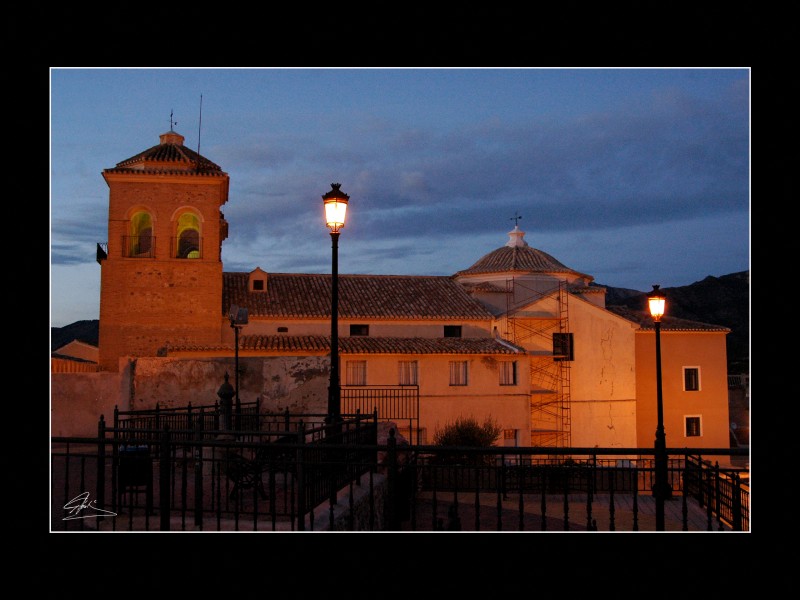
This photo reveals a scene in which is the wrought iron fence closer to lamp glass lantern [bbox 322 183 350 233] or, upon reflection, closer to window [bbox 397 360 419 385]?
lamp glass lantern [bbox 322 183 350 233]

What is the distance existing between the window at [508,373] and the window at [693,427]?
9.76 m

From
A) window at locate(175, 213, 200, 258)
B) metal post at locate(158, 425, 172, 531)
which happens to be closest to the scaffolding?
window at locate(175, 213, 200, 258)

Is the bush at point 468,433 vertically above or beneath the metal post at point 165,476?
beneath

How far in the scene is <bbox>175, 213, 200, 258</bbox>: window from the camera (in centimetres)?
2978

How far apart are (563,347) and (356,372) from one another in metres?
9.73

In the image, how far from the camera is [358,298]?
105ft

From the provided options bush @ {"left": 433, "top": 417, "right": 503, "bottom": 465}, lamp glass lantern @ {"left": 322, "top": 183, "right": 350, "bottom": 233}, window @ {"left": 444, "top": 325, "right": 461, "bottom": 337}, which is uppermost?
lamp glass lantern @ {"left": 322, "top": 183, "right": 350, "bottom": 233}

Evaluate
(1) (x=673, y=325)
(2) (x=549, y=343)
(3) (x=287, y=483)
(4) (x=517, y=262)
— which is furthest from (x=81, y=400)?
(1) (x=673, y=325)

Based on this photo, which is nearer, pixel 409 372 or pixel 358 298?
pixel 409 372

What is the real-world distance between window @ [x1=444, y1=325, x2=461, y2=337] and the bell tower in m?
9.02

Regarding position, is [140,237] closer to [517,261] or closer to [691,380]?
[517,261]

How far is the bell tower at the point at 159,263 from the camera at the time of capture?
28266mm

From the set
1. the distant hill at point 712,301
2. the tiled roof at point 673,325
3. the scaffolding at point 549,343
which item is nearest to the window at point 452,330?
the scaffolding at point 549,343
